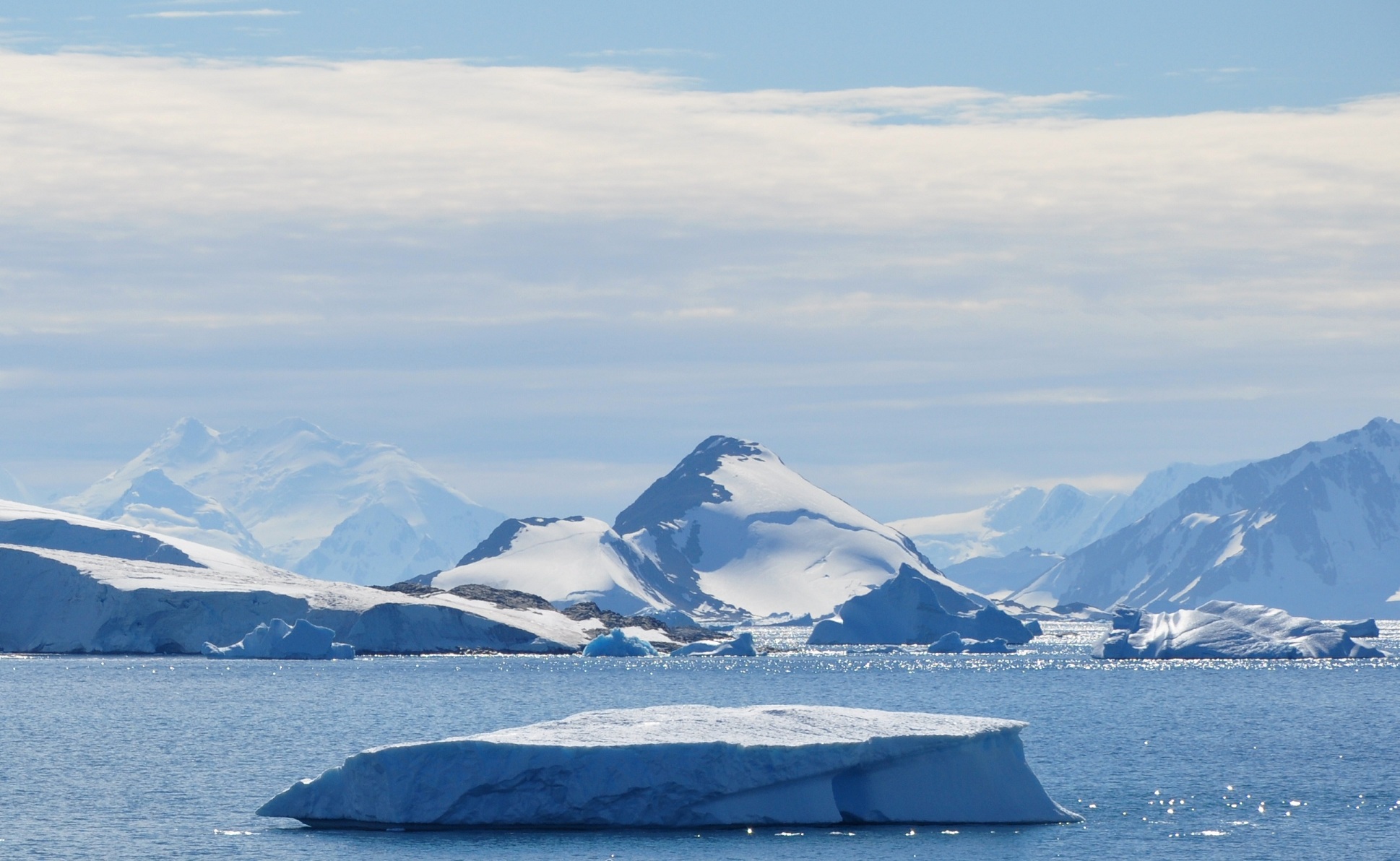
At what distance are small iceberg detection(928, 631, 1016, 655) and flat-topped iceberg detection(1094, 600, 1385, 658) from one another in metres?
22.9

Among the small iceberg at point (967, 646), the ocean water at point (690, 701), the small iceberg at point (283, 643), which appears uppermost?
the small iceberg at point (967, 646)

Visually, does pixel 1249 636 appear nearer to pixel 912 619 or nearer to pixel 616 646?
pixel 912 619

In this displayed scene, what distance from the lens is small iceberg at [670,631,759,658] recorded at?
510ft

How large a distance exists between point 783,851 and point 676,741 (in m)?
3.25

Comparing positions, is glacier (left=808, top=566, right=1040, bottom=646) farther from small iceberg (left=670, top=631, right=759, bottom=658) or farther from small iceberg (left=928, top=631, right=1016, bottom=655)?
small iceberg (left=670, top=631, right=759, bottom=658)

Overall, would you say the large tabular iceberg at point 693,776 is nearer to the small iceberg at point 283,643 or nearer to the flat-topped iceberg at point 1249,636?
the flat-topped iceberg at point 1249,636

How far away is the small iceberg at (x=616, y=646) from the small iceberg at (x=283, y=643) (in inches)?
934

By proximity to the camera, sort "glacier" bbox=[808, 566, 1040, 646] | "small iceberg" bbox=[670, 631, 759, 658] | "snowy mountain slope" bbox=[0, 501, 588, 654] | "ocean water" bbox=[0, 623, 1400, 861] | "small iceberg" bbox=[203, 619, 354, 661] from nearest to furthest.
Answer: "ocean water" bbox=[0, 623, 1400, 861] < "small iceberg" bbox=[203, 619, 354, 661] < "snowy mountain slope" bbox=[0, 501, 588, 654] < "small iceberg" bbox=[670, 631, 759, 658] < "glacier" bbox=[808, 566, 1040, 646]

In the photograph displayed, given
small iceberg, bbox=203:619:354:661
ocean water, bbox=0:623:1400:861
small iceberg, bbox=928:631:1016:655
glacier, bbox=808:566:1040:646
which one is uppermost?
glacier, bbox=808:566:1040:646

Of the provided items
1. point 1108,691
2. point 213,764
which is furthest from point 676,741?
point 1108,691

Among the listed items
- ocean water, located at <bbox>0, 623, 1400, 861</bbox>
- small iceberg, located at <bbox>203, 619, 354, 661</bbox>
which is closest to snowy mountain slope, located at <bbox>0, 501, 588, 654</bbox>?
small iceberg, located at <bbox>203, 619, 354, 661</bbox>

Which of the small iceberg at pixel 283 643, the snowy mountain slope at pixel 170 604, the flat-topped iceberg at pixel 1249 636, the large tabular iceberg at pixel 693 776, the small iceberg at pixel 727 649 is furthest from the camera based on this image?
the small iceberg at pixel 727 649

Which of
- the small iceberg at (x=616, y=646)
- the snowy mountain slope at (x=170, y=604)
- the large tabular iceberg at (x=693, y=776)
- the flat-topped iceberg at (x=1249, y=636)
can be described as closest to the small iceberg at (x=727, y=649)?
the small iceberg at (x=616, y=646)

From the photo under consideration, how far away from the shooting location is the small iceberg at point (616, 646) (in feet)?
497
